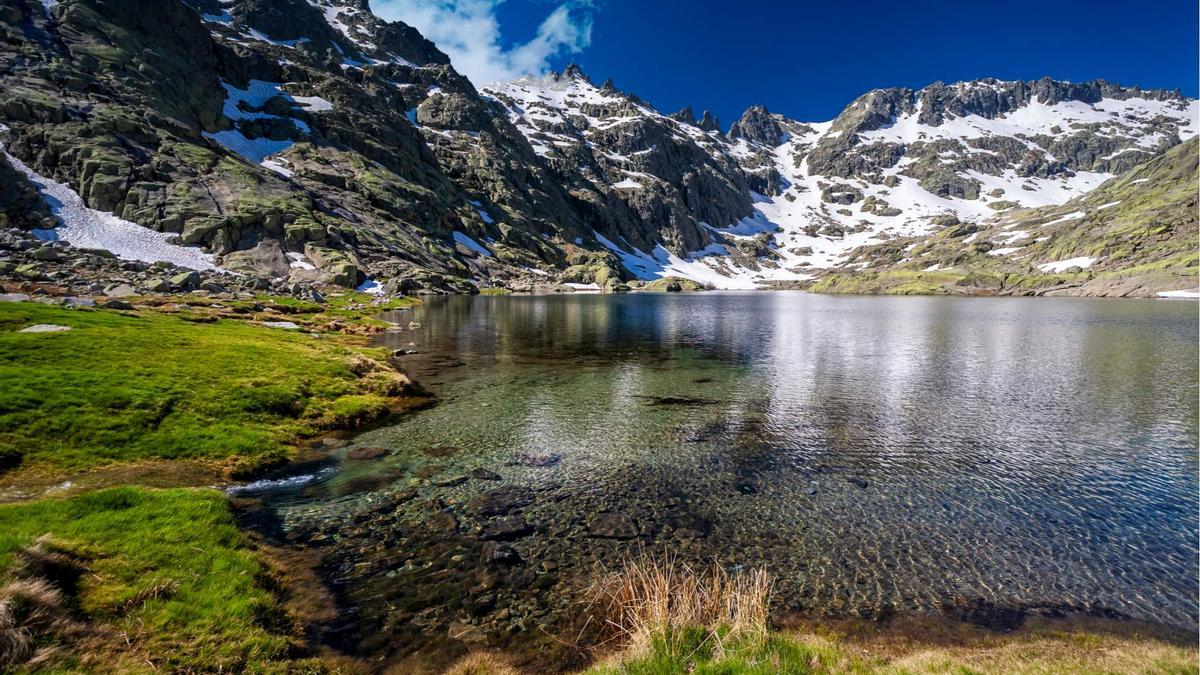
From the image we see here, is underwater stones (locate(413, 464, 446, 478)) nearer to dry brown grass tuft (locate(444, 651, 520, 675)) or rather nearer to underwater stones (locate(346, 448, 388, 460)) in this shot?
underwater stones (locate(346, 448, 388, 460))

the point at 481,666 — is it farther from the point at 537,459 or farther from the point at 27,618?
the point at 537,459

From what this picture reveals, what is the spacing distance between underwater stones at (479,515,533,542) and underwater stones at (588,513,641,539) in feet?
7.02

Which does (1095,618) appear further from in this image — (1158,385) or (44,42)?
(44,42)

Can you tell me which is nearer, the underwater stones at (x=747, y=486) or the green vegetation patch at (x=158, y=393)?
the green vegetation patch at (x=158, y=393)

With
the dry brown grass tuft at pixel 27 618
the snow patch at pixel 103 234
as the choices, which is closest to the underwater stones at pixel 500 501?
the dry brown grass tuft at pixel 27 618

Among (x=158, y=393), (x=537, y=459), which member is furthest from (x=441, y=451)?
(x=158, y=393)

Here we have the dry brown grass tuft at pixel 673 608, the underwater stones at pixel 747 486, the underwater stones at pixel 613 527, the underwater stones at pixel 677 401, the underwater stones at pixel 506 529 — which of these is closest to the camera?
the dry brown grass tuft at pixel 673 608

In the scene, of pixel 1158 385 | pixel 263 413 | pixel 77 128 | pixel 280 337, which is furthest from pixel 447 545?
pixel 77 128

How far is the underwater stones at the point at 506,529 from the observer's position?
15312mm

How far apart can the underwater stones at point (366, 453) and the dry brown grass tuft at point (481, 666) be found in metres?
13.5

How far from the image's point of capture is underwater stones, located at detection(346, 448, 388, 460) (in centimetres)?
2150

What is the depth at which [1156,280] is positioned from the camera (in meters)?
160

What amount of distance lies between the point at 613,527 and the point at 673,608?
545 centimetres

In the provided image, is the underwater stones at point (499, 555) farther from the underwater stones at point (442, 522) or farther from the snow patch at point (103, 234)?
the snow patch at point (103, 234)
